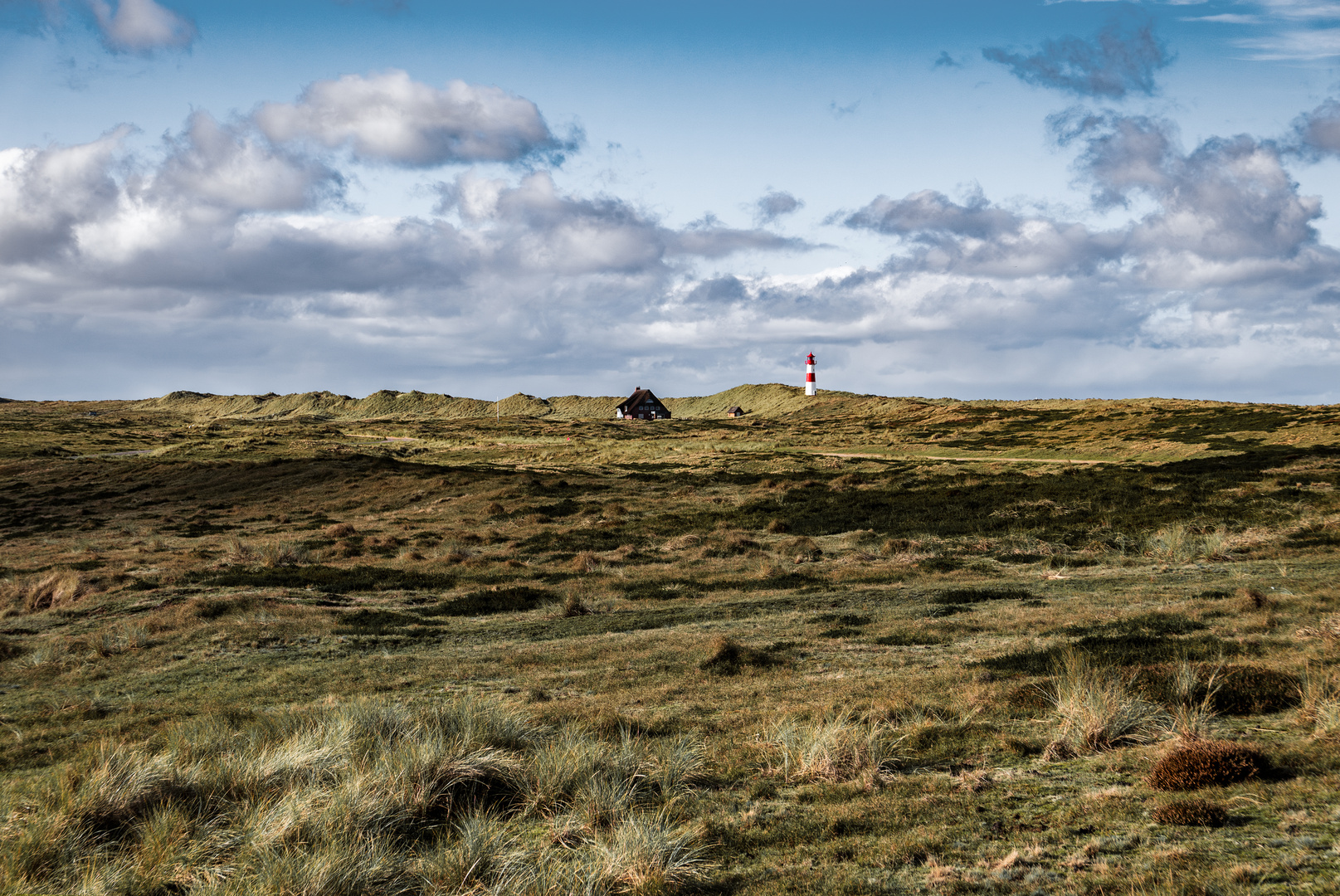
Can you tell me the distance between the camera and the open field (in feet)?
21.6

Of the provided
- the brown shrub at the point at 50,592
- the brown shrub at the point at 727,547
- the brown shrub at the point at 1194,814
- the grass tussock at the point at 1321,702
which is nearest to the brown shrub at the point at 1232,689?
the grass tussock at the point at 1321,702

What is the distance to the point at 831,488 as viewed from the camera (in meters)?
50.2

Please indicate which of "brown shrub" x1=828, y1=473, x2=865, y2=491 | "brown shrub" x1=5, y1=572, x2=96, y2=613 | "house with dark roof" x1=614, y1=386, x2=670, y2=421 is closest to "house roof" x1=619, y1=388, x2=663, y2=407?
"house with dark roof" x1=614, y1=386, x2=670, y2=421

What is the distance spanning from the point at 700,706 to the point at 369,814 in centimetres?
524

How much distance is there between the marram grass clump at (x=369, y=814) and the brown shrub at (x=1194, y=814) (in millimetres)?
3642

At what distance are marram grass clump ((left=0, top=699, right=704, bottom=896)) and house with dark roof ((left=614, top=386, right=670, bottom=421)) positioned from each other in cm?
15270

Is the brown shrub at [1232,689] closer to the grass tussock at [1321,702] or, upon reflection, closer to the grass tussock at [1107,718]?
the grass tussock at [1321,702]

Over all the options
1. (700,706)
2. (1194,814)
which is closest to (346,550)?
(700,706)

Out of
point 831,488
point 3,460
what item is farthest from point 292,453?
point 831,488

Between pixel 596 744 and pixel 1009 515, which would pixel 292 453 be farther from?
pixel 596 744

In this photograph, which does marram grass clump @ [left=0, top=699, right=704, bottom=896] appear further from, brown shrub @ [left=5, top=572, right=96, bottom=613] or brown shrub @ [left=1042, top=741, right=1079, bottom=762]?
brown shrub @ [left=5, top=572, right=96, bottom=613]

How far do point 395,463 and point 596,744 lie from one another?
196 ft

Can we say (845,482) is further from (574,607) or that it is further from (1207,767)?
(1207,767)

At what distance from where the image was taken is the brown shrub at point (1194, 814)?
665 centimetres
